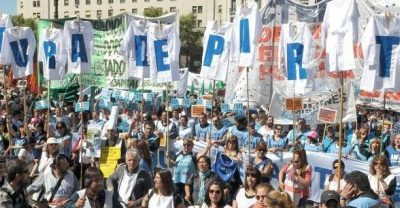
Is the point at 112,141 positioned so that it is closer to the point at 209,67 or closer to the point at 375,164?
the point at 209,67

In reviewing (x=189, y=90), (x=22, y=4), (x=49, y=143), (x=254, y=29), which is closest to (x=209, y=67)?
(x=254, y=29)

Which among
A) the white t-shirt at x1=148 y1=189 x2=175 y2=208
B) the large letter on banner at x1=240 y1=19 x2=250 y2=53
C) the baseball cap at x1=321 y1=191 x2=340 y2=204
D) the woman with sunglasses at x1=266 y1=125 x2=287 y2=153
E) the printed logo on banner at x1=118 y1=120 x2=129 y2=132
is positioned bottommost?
the printed logo on banner at x1=118 y1=120 x2=129 y2=132

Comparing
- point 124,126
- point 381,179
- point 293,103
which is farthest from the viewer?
point 124,126

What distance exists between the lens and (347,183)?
6551mm

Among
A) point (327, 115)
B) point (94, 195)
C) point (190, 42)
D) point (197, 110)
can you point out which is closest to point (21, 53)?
point (197, 110)

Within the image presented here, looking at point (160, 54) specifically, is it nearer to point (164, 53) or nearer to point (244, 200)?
point (164, 53)

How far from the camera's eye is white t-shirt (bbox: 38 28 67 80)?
14000 millimetres

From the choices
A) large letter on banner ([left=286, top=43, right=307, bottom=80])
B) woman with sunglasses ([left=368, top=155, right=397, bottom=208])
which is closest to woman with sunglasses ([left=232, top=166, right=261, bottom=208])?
woman with sunglasses ([left=368, top=155, right=397, bottom=208])

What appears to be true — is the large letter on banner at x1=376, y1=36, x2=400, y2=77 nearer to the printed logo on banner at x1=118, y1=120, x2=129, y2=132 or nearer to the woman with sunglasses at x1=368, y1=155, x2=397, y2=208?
the woman with sunglasses at x1=368, y1=155, x2=397, y2=208

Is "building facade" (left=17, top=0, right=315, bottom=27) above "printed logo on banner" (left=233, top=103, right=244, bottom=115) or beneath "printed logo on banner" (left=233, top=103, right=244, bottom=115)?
above

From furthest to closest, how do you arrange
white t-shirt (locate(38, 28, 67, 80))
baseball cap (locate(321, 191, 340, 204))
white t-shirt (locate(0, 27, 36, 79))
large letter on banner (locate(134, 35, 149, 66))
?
white t-shirt (locate(38, 28, 67, 80)) < white t-shirt (locate(0, 27, 36, 79)) < large letter on banner (locate(134, 35, 149, 66)) < baseball cap (locate(321, 191, 340, 204))

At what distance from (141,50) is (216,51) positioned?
162 cm

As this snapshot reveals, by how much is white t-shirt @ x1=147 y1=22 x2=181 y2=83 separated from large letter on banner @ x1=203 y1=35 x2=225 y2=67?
53cm

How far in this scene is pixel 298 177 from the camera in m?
8.69
